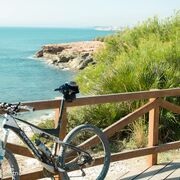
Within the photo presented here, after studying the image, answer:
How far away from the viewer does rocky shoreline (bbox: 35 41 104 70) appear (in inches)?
1621

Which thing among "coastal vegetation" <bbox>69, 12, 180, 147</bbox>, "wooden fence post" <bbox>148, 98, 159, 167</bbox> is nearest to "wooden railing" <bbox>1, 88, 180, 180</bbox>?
"wooden fence post" <bbox>148, 98, 159, 167</bbox>

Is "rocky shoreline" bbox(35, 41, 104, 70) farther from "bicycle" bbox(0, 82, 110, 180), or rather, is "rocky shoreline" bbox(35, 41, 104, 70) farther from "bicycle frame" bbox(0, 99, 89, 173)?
"bicycle frame" bbox(0, 99, 89, 173)

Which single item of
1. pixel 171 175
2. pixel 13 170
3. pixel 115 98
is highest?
pixel 115 98

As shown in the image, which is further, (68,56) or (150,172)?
(68,56)

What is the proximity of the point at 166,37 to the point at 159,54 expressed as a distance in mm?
3312

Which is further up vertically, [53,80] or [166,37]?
[166,37]

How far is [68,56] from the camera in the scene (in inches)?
1844

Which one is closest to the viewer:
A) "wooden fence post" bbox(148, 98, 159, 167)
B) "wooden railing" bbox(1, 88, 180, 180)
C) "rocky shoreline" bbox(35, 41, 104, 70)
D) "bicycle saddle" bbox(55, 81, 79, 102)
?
"bicycle saddle" bbox(55, 81, 79, 102)

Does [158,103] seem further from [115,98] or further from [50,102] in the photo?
[50,102]

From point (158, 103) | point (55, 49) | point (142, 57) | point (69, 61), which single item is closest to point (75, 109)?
point (142, 57)

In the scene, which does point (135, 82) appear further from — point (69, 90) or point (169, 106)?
point (69, 90)

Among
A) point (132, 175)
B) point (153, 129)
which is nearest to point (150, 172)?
point (132, 175)

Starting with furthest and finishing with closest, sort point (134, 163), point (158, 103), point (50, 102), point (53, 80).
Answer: point (53, 80), point (134, 163), point (158, 103), point (50, 102)

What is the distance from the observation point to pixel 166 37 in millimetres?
15172
